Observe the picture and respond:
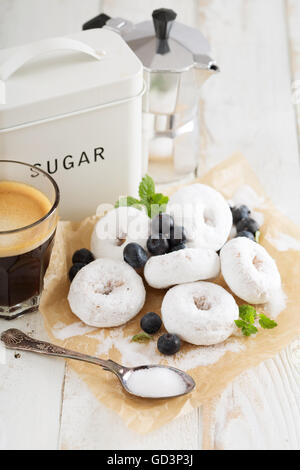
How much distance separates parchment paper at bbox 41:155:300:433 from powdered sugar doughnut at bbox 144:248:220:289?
2.8 inches

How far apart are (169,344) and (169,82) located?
0.69 meters

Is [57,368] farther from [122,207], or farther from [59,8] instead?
[59,8]

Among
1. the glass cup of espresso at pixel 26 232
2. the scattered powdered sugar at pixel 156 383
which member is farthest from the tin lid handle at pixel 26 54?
the scattered powdered sugar at pixel 156 383

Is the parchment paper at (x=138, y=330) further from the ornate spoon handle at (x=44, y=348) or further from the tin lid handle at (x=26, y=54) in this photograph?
the tin lid handle at (x=26, y=54)

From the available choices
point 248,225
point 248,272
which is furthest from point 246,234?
point 248,272

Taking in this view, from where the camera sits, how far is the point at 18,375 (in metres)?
1.30

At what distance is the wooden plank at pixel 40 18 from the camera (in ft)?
7.02

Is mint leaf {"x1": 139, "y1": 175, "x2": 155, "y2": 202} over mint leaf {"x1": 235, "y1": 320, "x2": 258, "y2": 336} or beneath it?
over

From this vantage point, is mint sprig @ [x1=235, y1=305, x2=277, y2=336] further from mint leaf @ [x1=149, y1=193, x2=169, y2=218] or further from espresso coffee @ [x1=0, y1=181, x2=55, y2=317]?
espresso coffee @ [x1=0, y1=181, x2=55, y2=317]

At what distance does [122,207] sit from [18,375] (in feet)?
1.40

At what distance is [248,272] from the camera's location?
1370 mm

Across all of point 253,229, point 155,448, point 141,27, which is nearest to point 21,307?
point 155,448

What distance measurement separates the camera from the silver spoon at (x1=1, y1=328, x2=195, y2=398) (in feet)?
4.12

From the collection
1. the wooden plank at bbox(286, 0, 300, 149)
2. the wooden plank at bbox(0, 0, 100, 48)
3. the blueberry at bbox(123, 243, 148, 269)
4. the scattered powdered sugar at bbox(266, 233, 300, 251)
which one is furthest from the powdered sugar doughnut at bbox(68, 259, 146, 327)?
the wooden plank at bbox(0, 0, 100, 48)
